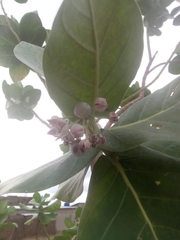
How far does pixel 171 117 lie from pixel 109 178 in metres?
0.12

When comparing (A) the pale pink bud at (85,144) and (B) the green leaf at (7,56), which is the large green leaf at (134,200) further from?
(B) the green leaf at (7,56)

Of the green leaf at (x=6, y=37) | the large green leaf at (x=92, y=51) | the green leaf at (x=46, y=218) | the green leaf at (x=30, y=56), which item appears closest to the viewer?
the large green leaf at (x=92, y=51)

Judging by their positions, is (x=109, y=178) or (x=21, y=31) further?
(x=21, y=31)

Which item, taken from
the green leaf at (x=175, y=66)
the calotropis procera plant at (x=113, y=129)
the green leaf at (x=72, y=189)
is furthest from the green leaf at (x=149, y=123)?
the green leaf at (x=175, y=66)

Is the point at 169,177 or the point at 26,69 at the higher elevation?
the point at 26,69

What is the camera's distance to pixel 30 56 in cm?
42

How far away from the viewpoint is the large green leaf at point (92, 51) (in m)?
0.26

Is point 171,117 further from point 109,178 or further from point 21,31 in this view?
point 21,31

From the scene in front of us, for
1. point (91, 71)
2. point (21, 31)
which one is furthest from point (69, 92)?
point (21, 31)

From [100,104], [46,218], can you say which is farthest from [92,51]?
[46,218]

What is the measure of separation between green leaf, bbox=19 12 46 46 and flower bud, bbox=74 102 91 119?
1.82 ft

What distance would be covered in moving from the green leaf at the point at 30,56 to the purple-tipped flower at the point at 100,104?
0.42 ft

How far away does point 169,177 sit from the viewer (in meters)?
0.32

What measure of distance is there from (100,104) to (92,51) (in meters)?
0.06
